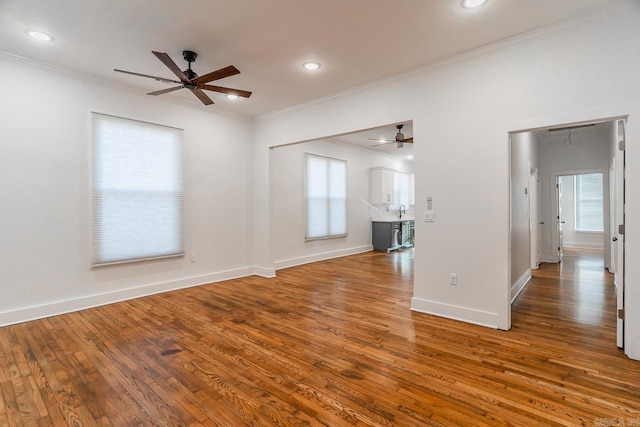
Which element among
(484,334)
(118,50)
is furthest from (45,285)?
(484,334)

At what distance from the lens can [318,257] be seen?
7551 millimetres

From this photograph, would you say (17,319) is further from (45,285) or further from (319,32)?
(319,32)

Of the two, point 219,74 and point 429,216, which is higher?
point 219,74

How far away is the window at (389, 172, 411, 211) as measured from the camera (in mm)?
10078

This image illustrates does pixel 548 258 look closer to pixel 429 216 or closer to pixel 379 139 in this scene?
pixel 379 139

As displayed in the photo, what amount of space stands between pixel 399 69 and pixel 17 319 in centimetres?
529

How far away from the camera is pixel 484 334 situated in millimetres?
3182

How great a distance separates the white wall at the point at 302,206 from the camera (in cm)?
667

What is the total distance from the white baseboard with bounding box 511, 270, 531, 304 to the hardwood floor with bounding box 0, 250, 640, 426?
196 millimetres

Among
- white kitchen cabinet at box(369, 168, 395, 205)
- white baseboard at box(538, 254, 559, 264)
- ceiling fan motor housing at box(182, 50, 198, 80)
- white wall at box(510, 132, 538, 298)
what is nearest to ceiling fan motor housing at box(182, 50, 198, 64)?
ceiling fan motor housing at box(182, 50, 198, 80)

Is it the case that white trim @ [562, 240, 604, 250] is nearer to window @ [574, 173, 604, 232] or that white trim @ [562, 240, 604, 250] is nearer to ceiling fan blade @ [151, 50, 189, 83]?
window @ [574, 173, 604, 232]

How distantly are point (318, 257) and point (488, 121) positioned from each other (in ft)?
16.4

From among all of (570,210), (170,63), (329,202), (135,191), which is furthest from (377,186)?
(170,63)

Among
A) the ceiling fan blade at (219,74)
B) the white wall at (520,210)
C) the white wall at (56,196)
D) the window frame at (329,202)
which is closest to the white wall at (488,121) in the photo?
the white wall at (520,210)
